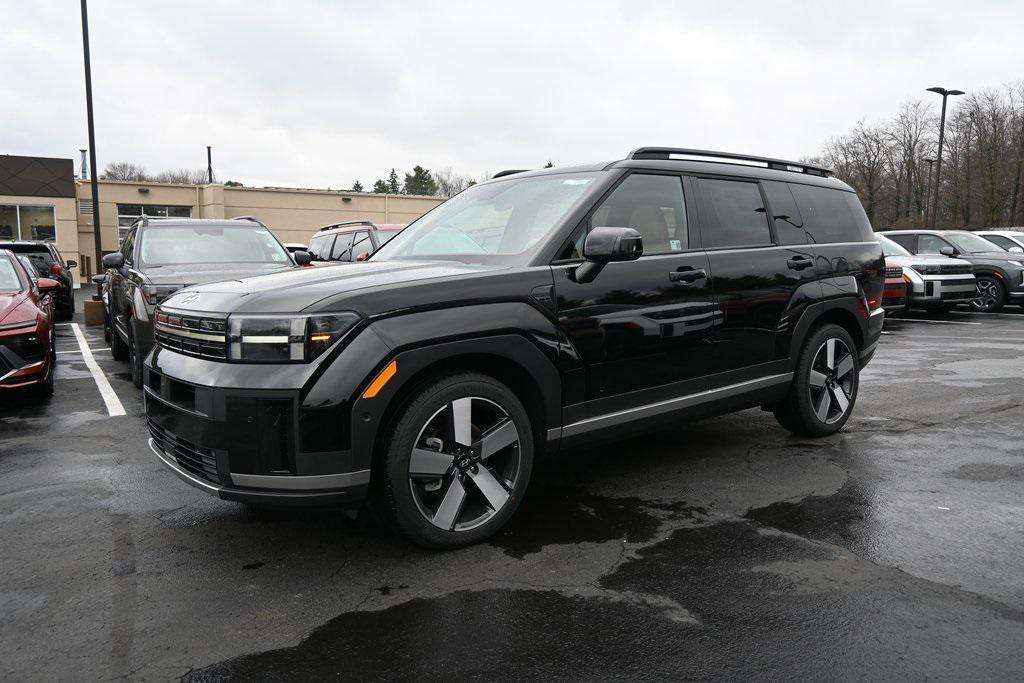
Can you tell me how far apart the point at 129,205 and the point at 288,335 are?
39.1 metres

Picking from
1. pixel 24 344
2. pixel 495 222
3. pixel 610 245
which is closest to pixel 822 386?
pixel 610 245

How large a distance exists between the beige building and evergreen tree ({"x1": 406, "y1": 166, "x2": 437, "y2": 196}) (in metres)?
56.1

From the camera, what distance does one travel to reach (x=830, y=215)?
5633mm

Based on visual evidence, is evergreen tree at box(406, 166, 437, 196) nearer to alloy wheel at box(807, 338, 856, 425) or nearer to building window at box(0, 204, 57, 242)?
building window at box(0, 204, 57, 242)

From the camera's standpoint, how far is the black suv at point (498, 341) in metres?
3.17

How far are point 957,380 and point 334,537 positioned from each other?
23.4ft

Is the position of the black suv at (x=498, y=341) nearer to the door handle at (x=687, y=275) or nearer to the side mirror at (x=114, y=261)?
the door handle at (x=687, y=275)

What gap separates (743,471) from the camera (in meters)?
4.84

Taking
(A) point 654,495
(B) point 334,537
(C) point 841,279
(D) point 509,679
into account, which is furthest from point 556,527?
(C) point 841,279

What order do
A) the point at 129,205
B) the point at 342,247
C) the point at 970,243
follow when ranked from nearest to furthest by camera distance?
the point at 342,247 < the point at 970,243 < the point at 129,205

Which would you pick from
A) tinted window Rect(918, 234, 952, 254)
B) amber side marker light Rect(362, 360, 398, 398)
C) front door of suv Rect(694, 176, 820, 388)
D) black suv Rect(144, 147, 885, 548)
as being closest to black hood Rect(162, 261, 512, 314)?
black suv Rect(144, 147, 885, 548)

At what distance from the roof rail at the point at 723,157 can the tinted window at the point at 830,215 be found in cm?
17

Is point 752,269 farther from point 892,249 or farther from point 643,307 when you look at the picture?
point 892,249

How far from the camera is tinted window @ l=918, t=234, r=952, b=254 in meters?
16.2
